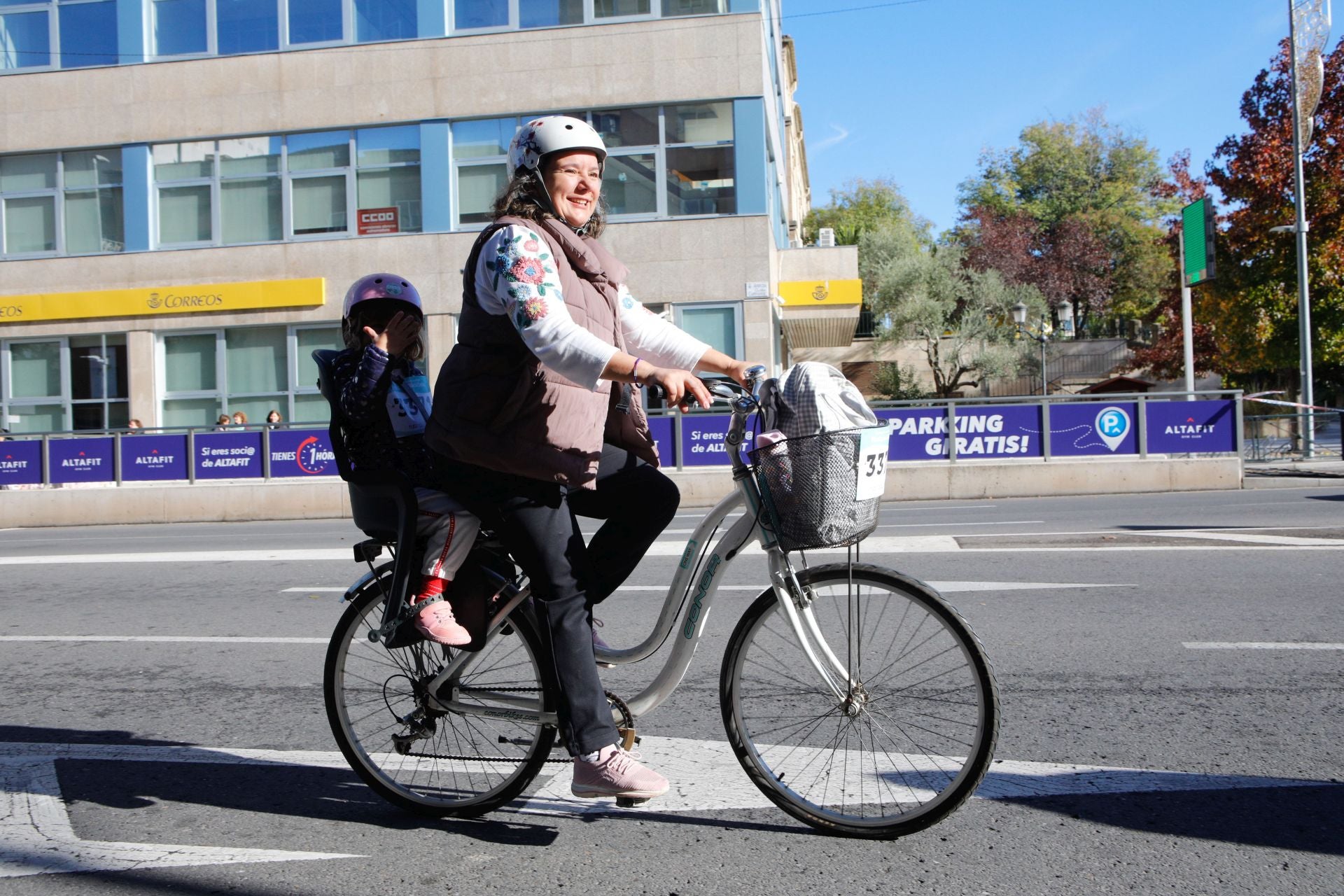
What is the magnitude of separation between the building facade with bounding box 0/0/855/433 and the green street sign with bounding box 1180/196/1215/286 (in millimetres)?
7589

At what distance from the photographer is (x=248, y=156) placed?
25594 millimetres

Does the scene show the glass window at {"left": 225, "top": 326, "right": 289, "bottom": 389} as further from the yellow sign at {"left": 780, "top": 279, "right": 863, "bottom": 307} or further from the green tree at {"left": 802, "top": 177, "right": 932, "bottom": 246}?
the green tree at {"left": 802, "top": 177, "right": 932, "bottom": 246}

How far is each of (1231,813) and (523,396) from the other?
226 cm

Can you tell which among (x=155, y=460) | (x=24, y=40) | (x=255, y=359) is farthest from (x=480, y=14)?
(x=155, y=460)

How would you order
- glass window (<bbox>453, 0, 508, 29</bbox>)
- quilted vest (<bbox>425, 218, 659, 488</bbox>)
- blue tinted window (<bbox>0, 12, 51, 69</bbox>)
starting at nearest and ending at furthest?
quilted vest (<bbox>425, 218, 659, 488</bbox>)
glass window (<bbox>453, 0, 508, 29</bbox>)
blue tinted window (<bbox>0, 12, 51, 69</bbox>)

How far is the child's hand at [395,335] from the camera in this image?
346cm

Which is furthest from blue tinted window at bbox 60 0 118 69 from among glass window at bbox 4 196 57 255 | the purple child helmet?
the purple child helmet

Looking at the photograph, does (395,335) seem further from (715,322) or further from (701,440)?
(715,322)

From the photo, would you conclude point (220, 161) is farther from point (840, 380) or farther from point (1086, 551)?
point (840, 380)

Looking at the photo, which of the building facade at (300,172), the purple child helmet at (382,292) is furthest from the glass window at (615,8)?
the purple child helmet at (382,292)

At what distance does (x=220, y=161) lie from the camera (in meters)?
25.7

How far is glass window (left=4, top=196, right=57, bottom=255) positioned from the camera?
86.0 feet

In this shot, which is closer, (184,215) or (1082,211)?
(184,215)

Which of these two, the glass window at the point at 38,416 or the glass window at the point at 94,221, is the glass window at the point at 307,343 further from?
the glass window at the point at 38,416
